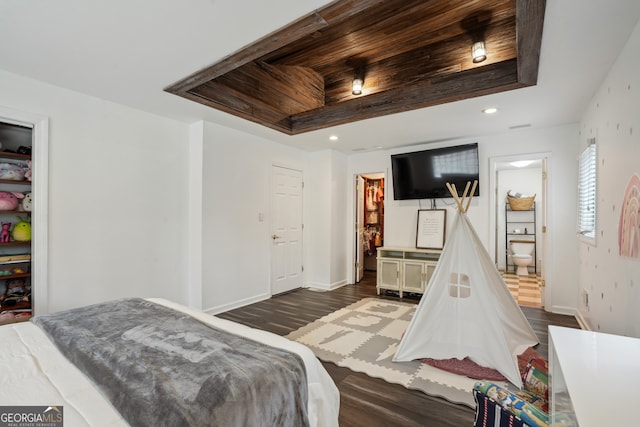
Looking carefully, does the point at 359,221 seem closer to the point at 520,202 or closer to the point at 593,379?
the point at 520,202

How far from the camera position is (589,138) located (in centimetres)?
318

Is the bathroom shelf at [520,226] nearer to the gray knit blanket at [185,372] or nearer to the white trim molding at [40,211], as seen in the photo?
the gray knit blanket at [185,372]

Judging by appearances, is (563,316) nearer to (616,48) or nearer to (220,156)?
(616,48)

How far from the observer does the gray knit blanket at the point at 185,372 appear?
0.96m

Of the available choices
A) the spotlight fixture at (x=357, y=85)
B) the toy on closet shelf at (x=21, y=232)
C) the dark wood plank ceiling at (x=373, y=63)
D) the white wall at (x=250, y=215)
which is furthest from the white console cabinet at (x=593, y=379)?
the toy on closet shelf at (x=21, y=232)

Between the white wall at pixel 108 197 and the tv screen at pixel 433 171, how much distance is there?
331cm

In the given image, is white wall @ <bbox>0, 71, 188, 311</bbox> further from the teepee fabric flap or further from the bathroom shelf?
the bathroom shelf

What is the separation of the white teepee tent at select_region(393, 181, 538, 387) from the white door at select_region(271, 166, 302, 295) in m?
2.64

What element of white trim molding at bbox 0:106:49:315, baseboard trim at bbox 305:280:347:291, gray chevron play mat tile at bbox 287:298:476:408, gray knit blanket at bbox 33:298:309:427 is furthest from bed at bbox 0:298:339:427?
baseboard trim at bbox 305:280:347:291

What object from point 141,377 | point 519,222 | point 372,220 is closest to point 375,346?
point 141,377

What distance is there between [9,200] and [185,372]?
10.4 feet

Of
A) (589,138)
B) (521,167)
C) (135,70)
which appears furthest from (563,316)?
(135,70)

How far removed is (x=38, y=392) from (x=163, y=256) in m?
2.69

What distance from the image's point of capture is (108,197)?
10.3 feet
